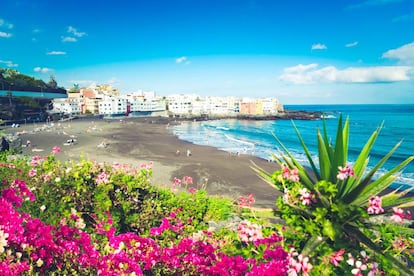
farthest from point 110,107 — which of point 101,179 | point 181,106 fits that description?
point 101,179

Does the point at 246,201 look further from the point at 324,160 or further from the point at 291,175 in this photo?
the point at 291,175

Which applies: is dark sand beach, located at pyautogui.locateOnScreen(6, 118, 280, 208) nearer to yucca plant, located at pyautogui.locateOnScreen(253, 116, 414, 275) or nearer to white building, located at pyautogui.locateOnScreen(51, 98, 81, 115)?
yucca plant, located at pyautogui.locateOnScreen(253, 116, 414, 275)

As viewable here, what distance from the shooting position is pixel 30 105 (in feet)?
249

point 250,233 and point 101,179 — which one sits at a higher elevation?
point 250,233

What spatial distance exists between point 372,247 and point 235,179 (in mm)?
18068

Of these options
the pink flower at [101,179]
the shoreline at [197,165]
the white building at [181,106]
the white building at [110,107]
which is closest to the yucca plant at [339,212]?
the pink flower at [101,179]

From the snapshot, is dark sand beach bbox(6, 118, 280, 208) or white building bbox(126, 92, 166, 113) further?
white building bbox(126, 92, 166, 113)

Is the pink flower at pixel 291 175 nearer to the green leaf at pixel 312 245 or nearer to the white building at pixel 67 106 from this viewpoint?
the green leaf at pixel 312 245

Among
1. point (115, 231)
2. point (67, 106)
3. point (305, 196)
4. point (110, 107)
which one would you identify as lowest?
point (115, 231)

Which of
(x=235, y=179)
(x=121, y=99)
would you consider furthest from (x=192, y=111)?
(x=235, y=179)

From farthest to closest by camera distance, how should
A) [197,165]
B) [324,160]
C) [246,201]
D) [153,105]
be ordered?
[153,105] → [197,165] → [246,201] → [324,160]

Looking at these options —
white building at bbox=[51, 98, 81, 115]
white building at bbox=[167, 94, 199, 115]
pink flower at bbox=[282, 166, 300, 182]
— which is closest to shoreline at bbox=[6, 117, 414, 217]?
pink flower at bbox=[282, 166, 300, 182]

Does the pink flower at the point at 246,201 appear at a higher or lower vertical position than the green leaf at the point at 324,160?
lower

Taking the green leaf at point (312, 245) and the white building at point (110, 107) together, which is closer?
the green leaf at point (312, 245)
